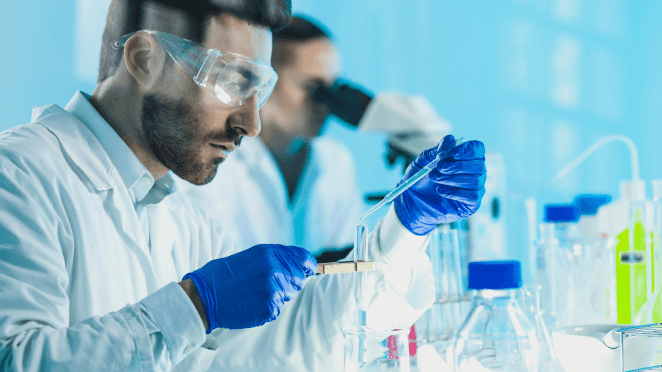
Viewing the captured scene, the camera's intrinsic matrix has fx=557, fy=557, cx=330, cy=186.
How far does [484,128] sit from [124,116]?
5.89 feet

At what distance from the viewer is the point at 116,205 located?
4.00 ft

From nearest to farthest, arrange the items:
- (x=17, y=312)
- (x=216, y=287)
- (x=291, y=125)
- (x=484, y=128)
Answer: (x=17, y=312)
(x=216, y=287)
(x=291, y=125)
(x=484, y=128)

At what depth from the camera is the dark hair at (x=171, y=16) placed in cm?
121

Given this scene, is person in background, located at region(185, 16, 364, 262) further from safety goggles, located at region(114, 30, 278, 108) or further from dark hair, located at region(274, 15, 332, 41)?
safety goggles, located at region(114, 30, 278, 108)

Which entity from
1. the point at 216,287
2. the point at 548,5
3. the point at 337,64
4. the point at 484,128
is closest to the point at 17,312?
the point at 216,287

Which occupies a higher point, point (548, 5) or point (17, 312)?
point (548, 5)

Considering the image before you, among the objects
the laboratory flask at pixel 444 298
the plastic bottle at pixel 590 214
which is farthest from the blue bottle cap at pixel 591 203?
the laboratory flask at pixel 444 298

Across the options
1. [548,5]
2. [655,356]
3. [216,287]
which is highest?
[548,5]

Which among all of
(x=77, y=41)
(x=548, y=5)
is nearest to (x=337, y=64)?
(x=77, y=41)

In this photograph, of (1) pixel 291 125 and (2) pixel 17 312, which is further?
(1) pixel 291 125

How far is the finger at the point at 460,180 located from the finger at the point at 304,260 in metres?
0.34

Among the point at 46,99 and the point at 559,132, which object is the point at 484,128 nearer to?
the point at 559,132

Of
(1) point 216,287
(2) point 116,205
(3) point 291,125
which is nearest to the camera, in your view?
(1) point 216,287

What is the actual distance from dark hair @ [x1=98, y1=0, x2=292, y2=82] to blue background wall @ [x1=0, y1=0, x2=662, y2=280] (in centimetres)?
100
